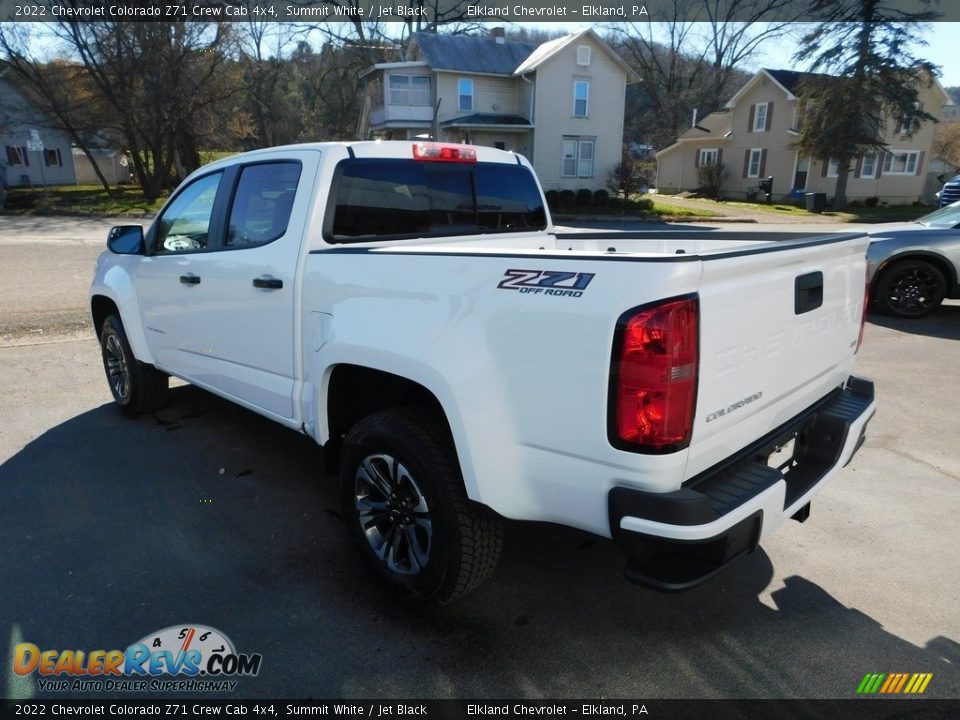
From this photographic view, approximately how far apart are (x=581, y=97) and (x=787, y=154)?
40.4ft

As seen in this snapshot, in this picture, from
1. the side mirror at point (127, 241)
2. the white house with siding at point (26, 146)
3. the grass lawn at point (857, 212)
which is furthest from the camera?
the white house with siding at point (26, 146)

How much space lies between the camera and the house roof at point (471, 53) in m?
32.2

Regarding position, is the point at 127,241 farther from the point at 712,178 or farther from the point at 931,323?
the point at 712,178

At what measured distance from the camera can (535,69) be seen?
104 ft

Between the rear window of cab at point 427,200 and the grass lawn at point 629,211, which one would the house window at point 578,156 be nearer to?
the grass lawn at point 629,211

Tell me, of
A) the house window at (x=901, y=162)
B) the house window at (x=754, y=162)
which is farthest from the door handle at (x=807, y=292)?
the house window at (x=754, y=162)

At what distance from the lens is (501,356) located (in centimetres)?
A: 232

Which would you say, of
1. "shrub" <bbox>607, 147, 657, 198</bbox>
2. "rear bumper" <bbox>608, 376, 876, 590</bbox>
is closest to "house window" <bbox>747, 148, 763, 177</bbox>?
"shrub" <bbox>607, 147, 657, 198</bbox>

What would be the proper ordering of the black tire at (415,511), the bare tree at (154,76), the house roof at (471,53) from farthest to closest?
the house roof at (471,53) < the bare tree at (154,76) < the black tire at (415,511)

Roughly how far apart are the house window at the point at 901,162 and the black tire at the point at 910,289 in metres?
31.5

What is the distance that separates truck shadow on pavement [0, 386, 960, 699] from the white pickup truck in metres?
0.29

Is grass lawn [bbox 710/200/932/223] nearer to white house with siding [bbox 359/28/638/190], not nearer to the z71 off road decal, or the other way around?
white house with siding [bbox 359/28/638/190]

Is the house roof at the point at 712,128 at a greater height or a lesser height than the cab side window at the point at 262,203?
greater

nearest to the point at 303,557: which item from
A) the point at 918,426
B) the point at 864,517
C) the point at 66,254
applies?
the point at 864,517
